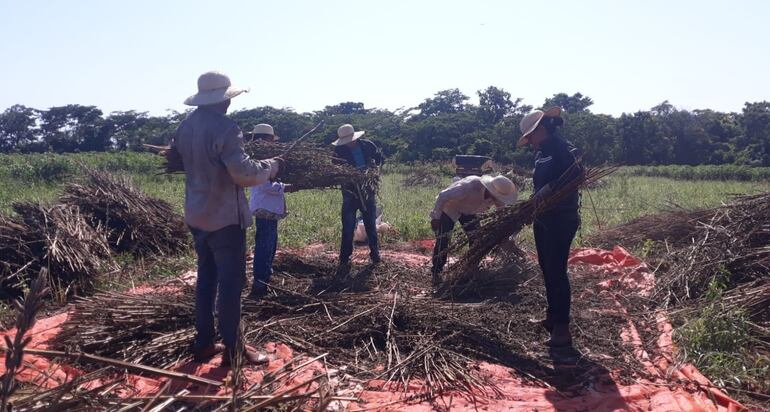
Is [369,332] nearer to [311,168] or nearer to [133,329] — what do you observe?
[133,329]

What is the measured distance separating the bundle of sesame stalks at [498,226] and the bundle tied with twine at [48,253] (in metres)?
3.14

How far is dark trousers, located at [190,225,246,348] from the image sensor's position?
11.7 ft

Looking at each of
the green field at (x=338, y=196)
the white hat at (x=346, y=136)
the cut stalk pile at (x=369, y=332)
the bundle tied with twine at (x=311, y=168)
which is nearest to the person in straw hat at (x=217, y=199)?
the cut stalk pile at (x=369, y=332)

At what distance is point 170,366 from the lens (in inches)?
140

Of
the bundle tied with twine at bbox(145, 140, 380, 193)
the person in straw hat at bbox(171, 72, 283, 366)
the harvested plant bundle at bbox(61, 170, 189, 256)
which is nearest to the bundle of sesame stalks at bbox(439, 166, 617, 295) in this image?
the bundle tied with twine at bbox(145, 140, 380, 193)

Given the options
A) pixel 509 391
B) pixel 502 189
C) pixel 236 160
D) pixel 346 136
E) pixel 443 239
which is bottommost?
pixel 509 391

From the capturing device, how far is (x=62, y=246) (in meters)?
5.75

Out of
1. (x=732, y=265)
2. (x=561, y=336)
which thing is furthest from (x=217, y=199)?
(x=732, y=265)

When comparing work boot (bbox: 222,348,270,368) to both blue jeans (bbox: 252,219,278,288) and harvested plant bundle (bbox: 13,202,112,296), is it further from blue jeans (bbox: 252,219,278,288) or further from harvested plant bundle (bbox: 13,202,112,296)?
harvested plant bundle (bbox: 13,202,112,296)

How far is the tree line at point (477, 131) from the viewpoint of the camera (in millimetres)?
28172

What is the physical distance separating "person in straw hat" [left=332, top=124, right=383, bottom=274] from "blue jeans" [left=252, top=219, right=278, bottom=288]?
120 cm

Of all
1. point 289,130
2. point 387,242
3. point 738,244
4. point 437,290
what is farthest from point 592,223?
point 289,130

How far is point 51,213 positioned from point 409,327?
4.08m

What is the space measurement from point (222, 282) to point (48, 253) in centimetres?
280
